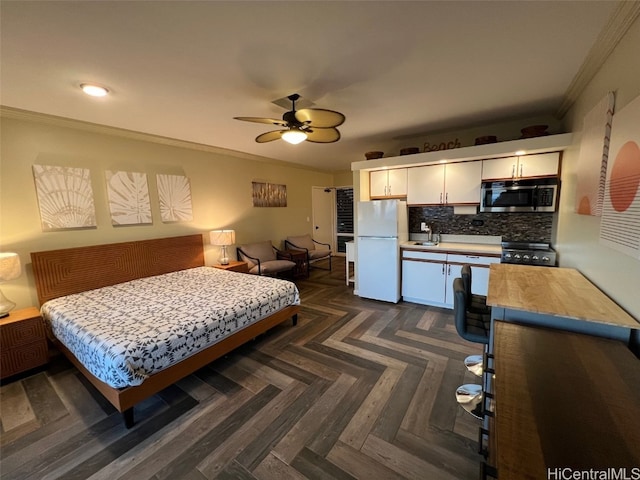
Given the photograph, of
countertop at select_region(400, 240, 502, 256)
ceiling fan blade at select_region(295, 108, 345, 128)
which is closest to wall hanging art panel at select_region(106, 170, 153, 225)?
ceiling fan blade at select_region(295, 108, 345, 128)

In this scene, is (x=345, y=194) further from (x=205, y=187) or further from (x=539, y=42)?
(x=539, y=42)

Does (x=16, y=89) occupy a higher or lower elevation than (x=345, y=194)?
higher

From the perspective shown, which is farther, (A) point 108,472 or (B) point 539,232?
(B) point 539,232

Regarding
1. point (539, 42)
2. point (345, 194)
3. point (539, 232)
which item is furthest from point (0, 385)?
point (345, 194)

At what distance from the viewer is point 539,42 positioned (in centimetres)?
172

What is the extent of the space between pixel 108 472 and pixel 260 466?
874 mm

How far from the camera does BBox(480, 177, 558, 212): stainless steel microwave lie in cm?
315

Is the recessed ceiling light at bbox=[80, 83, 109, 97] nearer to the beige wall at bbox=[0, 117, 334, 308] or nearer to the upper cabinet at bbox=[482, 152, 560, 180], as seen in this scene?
the beige wall at bbox=[0, 117, 334, 308]

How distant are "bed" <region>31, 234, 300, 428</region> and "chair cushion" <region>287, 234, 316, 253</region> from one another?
2354mm

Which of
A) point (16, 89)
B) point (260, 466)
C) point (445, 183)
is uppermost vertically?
point (16, 89)

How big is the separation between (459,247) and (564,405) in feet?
9.88

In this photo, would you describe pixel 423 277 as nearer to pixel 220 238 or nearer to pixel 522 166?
pixel 522 166

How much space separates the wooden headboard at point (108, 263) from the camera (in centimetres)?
283

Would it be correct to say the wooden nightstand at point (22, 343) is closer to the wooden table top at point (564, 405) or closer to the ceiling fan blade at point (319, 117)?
the ceiling fan blade at point (319, 117)
